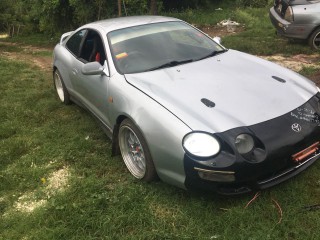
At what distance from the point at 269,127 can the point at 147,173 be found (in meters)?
1.20

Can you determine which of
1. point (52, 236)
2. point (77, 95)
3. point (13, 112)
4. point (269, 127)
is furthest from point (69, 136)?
point (269, 127)

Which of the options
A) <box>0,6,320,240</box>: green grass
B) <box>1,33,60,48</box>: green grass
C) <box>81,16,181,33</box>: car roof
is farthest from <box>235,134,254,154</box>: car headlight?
<box>1,33,60,48</box>: green grass

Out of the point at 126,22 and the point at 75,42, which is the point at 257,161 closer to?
the point at 126,22

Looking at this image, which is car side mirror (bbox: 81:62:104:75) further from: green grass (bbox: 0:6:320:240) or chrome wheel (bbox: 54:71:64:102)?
chrome wheel (bbox: 54:71:64:102)

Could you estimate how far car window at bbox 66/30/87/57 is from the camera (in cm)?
508

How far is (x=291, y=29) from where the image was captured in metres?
7.57

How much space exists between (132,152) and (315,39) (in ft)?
18.6

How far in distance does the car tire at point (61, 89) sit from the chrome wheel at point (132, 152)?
2250mm

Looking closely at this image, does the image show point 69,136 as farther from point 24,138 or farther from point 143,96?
point 143,96

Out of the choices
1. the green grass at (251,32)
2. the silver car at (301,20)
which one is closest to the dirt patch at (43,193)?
the green grass at (251,32)

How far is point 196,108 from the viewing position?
10.2 ft

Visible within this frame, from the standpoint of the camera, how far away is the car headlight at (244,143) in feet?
9.39

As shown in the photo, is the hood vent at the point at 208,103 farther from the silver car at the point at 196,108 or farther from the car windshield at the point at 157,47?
the car windshield at the point at 157,47

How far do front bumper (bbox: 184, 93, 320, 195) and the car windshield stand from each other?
1.43m
